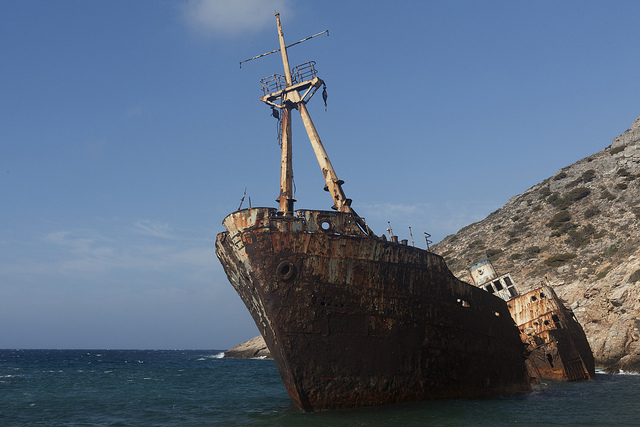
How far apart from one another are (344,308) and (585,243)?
4661cm

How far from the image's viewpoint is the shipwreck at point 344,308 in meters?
12.2

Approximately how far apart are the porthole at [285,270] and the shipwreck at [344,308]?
0.09 feet

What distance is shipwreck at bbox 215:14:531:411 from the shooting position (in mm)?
12195

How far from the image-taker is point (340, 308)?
12.5 metres

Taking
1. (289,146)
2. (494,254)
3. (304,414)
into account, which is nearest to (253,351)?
(494,254)

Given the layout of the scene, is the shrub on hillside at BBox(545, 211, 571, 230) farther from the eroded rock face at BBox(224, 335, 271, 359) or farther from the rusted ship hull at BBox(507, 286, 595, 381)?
the eroded rock face at BBox(224, 335, 271, 359)

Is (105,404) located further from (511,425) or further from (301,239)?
(511,425)

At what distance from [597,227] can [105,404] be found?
5189 centimetres

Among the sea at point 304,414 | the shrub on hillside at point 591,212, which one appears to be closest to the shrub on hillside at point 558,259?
the shrub on hillside at point 591,212

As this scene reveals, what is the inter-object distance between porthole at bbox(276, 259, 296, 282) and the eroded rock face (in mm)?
67880

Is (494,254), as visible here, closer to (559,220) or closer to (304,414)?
(559,220)

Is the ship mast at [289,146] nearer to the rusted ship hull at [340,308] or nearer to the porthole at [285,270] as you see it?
the rusted ship hull at [340,308]

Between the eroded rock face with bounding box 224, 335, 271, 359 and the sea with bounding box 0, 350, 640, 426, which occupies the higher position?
the eroded rock face with bounding box 224, 335, 271, 359

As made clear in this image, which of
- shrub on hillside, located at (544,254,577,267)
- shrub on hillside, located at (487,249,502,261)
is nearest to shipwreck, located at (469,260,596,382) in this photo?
shrub on hillside, located at (544,254,577,267)
